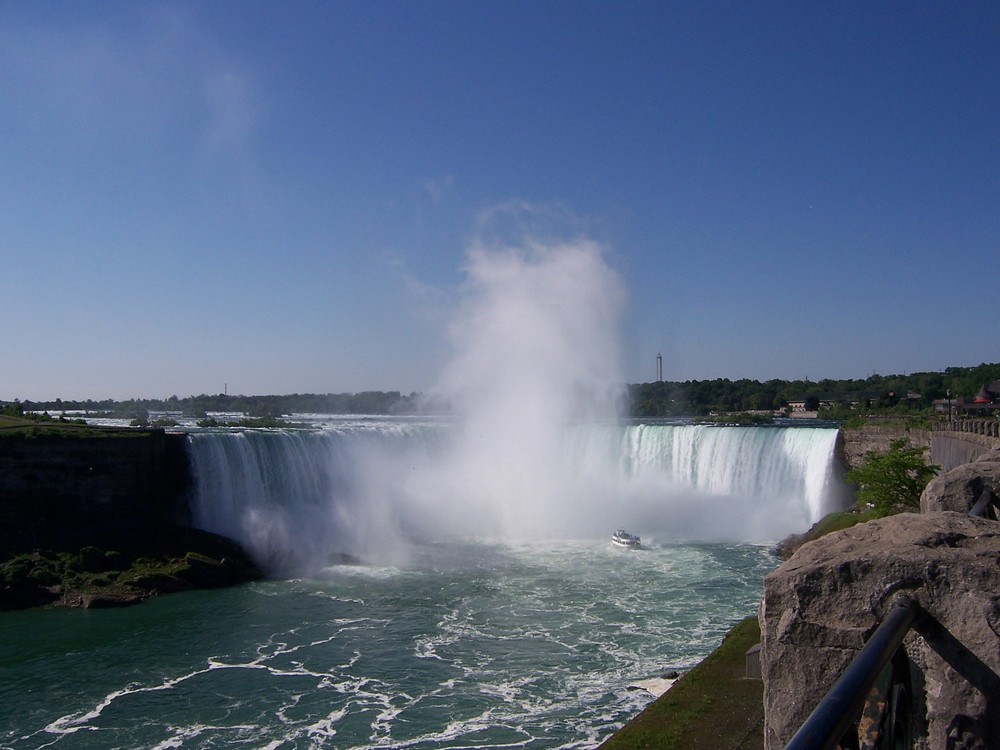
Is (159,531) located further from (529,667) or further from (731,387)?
(731,387)

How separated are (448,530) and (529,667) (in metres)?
18.1

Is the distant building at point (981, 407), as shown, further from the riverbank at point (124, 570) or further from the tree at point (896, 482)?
the riverbank at point (124, 570)

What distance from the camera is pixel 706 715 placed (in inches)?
447

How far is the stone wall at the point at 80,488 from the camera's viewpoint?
995 inches

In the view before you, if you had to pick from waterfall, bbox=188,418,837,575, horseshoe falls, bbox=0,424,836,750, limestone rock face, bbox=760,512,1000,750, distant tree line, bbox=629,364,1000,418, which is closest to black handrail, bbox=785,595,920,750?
limestone rock face, bbox=760,512,1000,750

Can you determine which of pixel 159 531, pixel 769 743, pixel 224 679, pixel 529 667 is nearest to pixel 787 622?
pixel 769 743

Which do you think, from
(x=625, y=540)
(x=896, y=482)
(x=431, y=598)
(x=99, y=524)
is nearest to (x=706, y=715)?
(x=896, y=482)

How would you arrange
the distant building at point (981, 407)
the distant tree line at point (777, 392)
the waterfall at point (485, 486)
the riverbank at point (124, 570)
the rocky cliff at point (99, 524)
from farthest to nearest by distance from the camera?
the distant tree line at point (777, 392)
the distant building at point (981, 407)
the waterfall at point (485, 486)
the rocky cliff at point (99, 524)
the riverbank at point (124, 570)

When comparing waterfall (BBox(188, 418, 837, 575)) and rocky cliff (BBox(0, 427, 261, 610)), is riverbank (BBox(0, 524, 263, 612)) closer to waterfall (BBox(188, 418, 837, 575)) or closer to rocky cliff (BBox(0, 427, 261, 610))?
rocky cliff (BBox(0, 427, 261, 610))

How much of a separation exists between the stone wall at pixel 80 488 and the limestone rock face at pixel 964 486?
26564 millimetres

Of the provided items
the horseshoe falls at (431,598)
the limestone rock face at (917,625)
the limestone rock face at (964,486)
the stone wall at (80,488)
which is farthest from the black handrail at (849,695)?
the stone wall at (80,488)

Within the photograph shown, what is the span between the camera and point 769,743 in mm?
2051

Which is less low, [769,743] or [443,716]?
[769,743]

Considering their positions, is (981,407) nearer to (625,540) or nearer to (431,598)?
(625,540)
